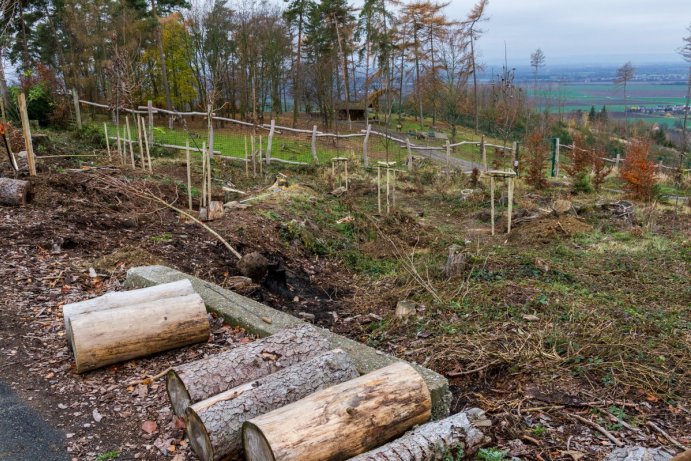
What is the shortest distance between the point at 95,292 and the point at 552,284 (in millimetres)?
4732

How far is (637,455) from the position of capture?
2.61 m

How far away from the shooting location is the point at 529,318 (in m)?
4.79

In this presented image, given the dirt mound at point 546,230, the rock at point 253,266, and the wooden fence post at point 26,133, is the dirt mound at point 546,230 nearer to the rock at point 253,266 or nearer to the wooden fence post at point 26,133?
the rock at point 253,266

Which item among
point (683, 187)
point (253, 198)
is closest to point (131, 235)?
point (253, 198)

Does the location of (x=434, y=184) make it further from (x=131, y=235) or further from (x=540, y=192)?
(x=131, y=235)

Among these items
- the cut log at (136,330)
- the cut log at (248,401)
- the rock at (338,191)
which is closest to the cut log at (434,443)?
the cut log at (248,401)

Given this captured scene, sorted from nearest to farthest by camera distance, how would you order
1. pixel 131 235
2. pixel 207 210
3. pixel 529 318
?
pixel 529 318 < pixel 131 235 < pixel 207 210

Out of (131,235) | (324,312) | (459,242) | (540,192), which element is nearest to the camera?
(324,312)

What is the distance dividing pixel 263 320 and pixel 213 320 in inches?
18.6

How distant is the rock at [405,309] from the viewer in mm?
5180

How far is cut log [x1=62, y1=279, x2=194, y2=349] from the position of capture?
3.80 metres

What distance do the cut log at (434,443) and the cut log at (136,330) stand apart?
1864 millimetres

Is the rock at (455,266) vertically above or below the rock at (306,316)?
above

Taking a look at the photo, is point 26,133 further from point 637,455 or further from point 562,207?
point 562,207
